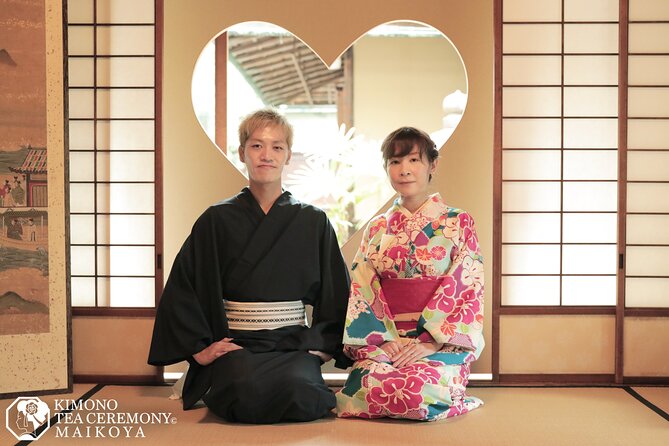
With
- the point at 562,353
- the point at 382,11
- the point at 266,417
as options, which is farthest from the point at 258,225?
the point at 562,353

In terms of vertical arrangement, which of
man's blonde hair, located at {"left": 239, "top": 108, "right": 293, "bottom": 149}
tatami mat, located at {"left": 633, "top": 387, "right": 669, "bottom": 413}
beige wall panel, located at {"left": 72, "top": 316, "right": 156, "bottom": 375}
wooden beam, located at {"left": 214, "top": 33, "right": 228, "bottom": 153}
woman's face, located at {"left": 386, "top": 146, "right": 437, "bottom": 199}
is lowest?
tatami mat, located at {"left": 633, "top": 387, "right": 669, "bottom": 413}

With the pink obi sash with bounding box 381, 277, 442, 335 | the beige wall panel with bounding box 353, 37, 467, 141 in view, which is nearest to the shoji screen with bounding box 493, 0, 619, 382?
the pink obi sash with bounding box 381, 277, 442, 335

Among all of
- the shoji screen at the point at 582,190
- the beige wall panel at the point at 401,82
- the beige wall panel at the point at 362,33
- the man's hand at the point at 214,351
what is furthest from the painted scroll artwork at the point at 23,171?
the beige wall panel at the point at 401,82

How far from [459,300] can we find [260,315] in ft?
3.05

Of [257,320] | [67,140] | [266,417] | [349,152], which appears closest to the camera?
[266,417]

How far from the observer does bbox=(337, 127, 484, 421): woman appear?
3311mm

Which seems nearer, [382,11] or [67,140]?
[67,140]

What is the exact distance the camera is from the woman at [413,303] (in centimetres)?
331

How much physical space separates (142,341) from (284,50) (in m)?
6.27

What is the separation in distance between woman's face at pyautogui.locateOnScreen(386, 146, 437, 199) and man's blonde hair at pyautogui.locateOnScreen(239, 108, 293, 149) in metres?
0.53

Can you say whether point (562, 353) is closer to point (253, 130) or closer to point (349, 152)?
point (253, 130)

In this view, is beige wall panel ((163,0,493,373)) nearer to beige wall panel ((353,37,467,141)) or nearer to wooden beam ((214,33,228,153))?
wooden beam ((214,33,228,153))

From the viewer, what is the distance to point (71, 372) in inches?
153

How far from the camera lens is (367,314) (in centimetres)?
352
